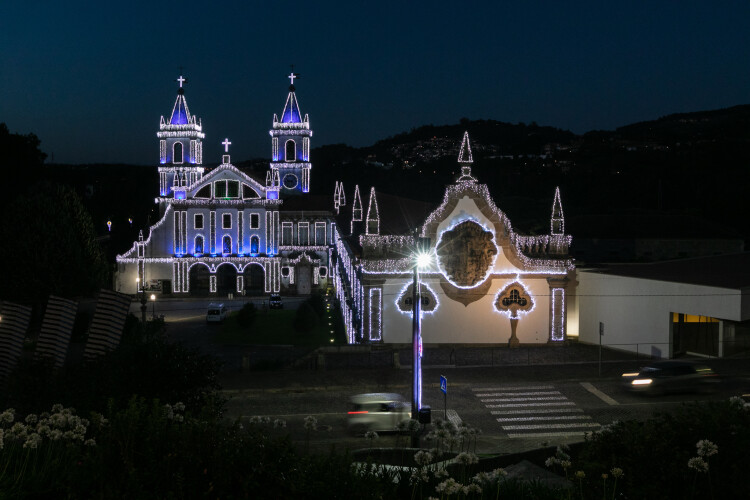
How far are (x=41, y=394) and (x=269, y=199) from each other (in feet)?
164

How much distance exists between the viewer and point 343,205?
70812 millimetres

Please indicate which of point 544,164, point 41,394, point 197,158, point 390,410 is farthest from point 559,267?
point 544,164

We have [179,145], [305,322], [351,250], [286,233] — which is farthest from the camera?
[179,145]

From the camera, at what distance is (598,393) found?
2630 centimetres

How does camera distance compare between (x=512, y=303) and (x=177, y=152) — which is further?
(x=177, y=152)

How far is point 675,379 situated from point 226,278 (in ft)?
168

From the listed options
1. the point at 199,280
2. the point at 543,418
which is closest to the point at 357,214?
the point at 199,280

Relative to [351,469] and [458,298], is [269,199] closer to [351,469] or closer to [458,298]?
[458,298]

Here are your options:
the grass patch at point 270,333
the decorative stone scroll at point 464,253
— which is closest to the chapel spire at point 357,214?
the grass patch at point 270,333

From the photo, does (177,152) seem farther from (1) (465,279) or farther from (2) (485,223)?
(1) (465,279)

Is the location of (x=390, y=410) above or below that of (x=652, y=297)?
below

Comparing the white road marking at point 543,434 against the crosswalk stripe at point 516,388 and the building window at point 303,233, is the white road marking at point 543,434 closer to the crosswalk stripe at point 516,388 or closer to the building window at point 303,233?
the crosswalk stripe at point 516,388

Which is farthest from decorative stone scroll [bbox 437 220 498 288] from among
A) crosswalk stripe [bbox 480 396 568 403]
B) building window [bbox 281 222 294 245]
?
building window [bbox 281 222 294 245]

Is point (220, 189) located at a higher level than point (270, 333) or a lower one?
higher
